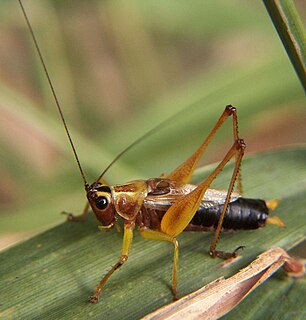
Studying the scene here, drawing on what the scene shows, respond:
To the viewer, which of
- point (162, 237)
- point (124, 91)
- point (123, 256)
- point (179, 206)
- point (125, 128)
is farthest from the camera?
point (124, 91)

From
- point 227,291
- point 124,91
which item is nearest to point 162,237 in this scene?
point 227,291

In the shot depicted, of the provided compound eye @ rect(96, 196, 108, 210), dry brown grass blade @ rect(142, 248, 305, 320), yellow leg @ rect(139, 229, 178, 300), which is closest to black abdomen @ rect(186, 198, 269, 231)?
yellow leg @ rect(139, 229, 178, 300)

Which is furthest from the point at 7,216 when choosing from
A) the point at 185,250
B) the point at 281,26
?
the point at 281,26

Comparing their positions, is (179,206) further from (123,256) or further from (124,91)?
(124,91)

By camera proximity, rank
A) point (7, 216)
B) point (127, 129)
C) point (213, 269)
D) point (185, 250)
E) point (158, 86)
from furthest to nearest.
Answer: point (158, 86), point (127, 129), point (7, 216), point (185, 250), point (213, 269)

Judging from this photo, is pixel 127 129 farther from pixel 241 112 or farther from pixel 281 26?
pixel 281 26

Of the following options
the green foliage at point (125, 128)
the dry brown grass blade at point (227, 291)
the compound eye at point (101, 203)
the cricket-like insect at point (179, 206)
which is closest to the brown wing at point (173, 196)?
the cricket-like insect at point (179, 206)
